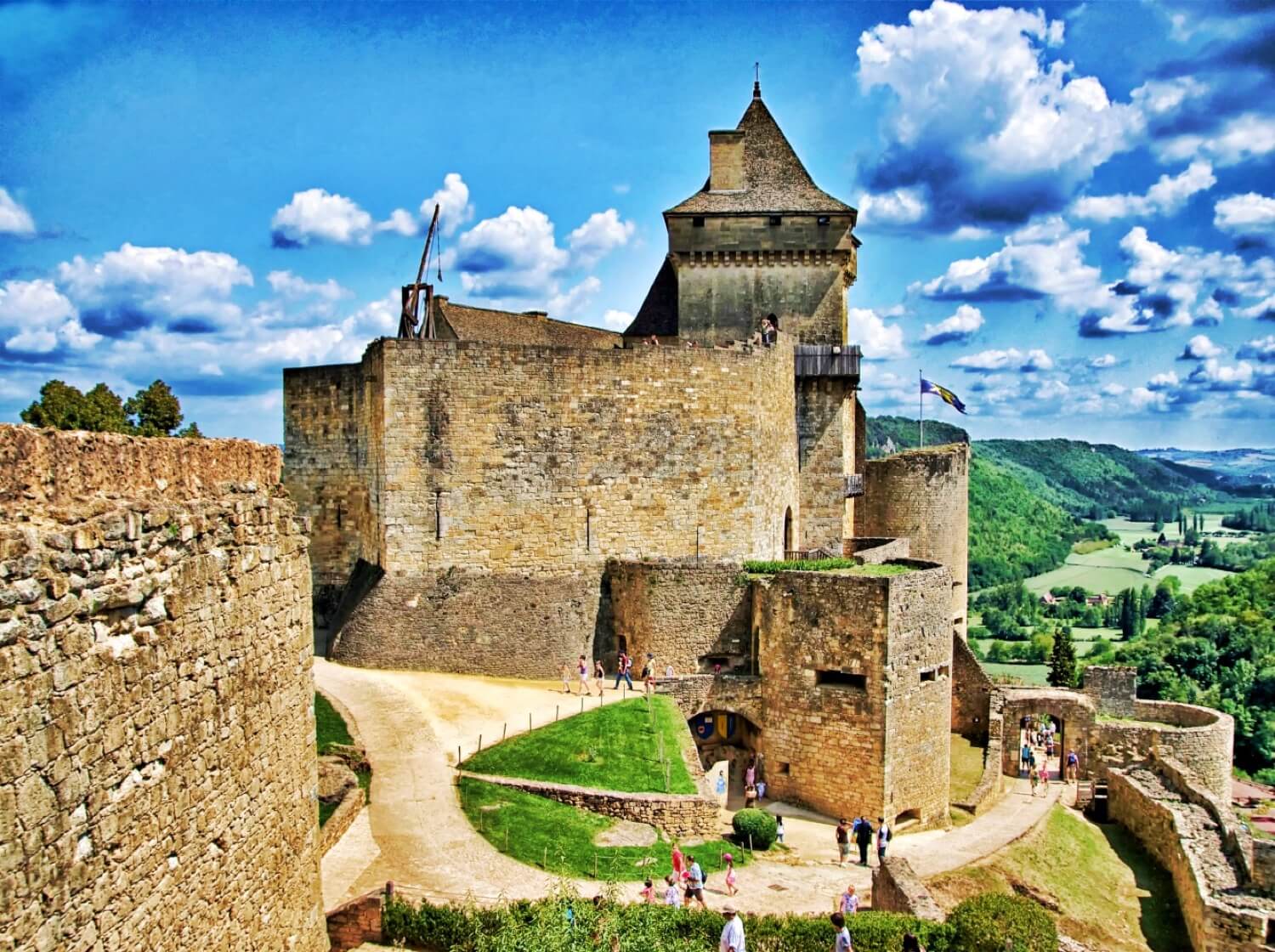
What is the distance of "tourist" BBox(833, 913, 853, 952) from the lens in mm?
13445

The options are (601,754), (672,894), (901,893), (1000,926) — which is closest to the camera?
(1000,926)

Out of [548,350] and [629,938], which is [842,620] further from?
[629,938]

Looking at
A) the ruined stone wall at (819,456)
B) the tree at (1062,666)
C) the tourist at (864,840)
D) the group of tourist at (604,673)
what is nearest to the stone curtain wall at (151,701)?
the tourist at (864,840)

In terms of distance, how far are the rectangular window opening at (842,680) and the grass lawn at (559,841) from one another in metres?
5.07

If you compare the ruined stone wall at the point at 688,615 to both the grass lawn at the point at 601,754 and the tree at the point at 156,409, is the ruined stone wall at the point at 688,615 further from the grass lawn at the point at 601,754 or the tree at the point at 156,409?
the tree at the point at 156,409

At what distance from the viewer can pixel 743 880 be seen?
17844mm

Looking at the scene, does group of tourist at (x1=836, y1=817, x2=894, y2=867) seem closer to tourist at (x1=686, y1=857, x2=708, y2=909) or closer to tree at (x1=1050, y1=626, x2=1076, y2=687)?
tourist at (x1=686, y1=857, x2=708, y2=909)

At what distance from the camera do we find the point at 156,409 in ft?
99.1

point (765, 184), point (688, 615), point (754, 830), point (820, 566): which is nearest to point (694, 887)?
point (754, 830)

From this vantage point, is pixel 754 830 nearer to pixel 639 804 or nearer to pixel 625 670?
pixel 639 804

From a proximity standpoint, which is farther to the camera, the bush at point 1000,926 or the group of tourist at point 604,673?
the group of tourist at point 604,673

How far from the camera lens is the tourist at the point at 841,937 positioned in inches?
529

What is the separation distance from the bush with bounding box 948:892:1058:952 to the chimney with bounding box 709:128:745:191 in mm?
24280

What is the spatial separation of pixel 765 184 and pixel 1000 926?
25.1 metres
